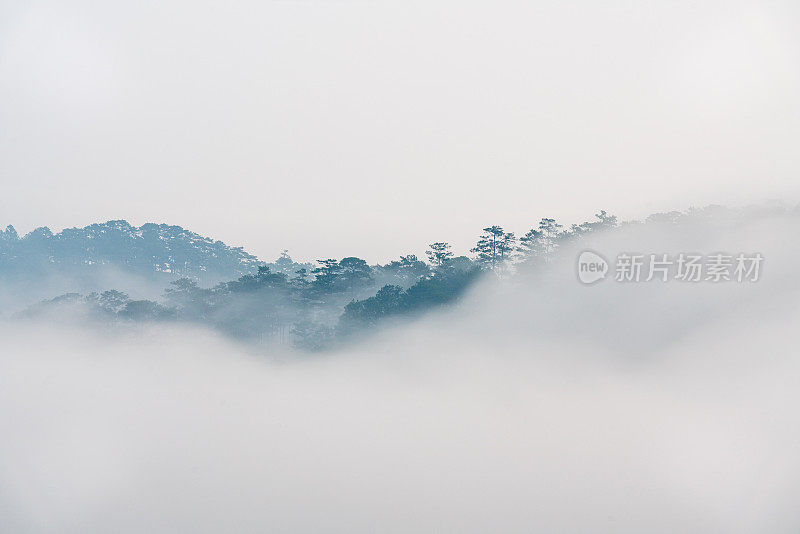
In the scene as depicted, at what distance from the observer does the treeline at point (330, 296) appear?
5978 centimetres

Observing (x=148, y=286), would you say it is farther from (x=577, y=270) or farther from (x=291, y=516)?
(x=291, y=516)

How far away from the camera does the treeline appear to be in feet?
196

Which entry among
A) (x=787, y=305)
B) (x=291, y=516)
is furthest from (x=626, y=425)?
(x=291, y=516)

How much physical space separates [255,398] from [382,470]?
1906cm

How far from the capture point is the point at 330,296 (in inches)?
2496

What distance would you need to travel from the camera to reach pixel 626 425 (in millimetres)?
45562

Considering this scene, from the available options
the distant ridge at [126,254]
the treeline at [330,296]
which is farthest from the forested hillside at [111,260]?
the treeline at [330,296]

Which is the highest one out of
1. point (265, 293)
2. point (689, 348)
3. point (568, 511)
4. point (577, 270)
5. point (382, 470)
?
point (265, 293)

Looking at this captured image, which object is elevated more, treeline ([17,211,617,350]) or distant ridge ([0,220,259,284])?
distant ridge ([0,220,259,284])
